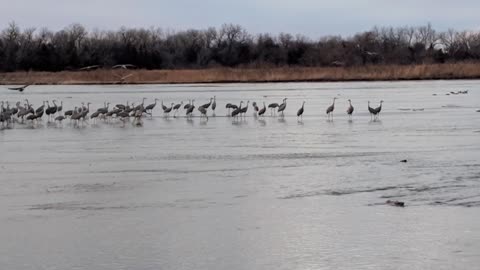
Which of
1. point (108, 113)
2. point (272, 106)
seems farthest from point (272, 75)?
point (108, 113)

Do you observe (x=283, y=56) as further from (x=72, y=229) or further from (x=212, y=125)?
(x=72, y=229)

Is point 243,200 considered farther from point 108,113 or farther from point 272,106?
point 272,106

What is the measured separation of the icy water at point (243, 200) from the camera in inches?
224

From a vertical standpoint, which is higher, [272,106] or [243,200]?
[243,200]

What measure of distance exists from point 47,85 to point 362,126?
103 feet

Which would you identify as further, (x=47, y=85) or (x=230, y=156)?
(x=47, y=85)

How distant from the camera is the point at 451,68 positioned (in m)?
42.5

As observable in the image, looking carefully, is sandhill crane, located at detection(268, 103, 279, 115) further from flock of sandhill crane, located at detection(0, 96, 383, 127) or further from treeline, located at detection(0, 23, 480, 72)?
treeline, located at detection(0, 23, 480, 72)

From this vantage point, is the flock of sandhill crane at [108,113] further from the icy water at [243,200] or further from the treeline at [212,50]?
the treeline at [212,50]

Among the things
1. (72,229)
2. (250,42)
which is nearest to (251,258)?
(72,229)

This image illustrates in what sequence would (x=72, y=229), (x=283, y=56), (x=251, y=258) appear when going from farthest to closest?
1. (x=283, y=56)
2. (x=72, y=229)
3. (x=251, y=258)

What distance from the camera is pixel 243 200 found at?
25.7ft

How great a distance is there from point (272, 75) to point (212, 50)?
77.9 feet

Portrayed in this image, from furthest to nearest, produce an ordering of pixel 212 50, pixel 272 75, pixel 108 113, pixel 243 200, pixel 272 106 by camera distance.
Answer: pixel 212 50
pixel 272 75
pixel 272 106
pixel 108 113
pixel 243 200
